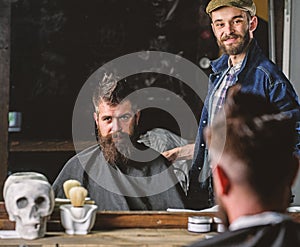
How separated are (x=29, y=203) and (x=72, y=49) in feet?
1.75

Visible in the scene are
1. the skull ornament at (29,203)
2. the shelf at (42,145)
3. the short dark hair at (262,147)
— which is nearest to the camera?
the short dark hair at (262,147)

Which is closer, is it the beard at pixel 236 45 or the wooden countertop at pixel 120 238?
the wooden countertop at pixel 120 238

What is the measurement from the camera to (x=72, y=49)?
224cm

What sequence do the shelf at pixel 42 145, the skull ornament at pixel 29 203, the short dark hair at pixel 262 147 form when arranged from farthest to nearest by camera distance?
the shelf at pixel 42 145 → the skull ornament at pixel 29 203 → the short dark hair at pixel 262 147

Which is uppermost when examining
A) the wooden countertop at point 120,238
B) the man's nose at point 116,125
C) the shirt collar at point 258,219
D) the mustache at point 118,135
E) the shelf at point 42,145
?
the man's nose at point 116,125

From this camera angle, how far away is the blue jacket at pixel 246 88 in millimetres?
2273

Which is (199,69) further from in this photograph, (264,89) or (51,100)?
(51,100)

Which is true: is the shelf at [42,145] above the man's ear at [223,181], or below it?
below

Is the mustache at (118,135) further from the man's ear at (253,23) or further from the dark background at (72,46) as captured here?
the man's ear at (253,23)

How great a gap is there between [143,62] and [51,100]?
33 centimetres

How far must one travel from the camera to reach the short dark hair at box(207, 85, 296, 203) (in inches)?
51.5

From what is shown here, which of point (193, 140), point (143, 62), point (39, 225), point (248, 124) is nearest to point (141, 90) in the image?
point (143, 62)

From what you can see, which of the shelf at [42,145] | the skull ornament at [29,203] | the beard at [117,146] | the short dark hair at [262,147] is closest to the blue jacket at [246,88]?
the beard at [117,146]

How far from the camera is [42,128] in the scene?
2.21 m
